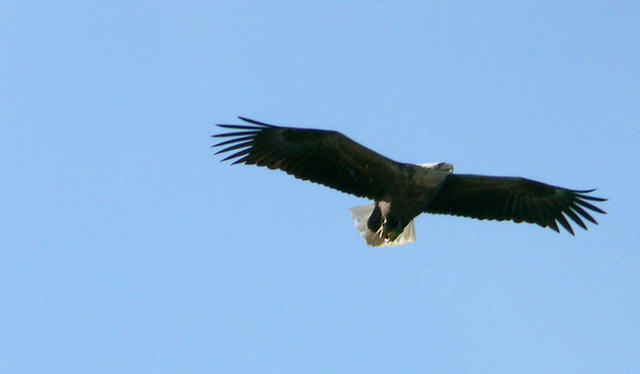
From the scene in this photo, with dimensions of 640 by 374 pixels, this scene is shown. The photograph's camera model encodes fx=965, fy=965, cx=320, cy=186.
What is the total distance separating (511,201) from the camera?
35.8 feet

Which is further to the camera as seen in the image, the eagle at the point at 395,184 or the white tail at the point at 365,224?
the white tail at the point at 365,224

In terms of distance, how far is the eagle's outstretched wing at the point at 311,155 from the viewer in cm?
1006

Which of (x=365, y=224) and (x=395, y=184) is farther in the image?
(x=365, y=224)

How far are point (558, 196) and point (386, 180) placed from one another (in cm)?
214

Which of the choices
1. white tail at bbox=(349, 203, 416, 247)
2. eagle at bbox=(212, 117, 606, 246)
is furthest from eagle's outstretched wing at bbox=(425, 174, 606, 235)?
white tail at bbox=(349, 203, 416, 247)

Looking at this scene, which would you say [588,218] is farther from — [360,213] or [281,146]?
[281,146]

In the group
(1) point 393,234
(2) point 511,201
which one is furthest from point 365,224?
(2) point 511,201

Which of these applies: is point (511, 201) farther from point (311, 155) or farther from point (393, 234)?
point (311, 155)

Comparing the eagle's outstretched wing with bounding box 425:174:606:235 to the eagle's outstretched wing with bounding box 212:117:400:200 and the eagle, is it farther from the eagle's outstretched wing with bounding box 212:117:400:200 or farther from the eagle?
the eagle's outstretched wing with bounding box 212:117:400:200

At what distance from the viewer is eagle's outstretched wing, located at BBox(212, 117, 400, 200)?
10.1 meters

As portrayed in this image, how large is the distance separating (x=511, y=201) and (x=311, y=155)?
2.40 meters

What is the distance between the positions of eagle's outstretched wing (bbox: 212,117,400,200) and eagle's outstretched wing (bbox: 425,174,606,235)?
2.71 feet

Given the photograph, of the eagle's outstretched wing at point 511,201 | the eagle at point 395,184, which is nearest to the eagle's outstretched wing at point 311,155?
the eagle at point 395,184

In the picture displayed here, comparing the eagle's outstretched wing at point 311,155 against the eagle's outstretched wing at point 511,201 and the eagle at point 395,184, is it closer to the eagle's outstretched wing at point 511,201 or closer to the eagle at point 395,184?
the eagle at point 395,184
